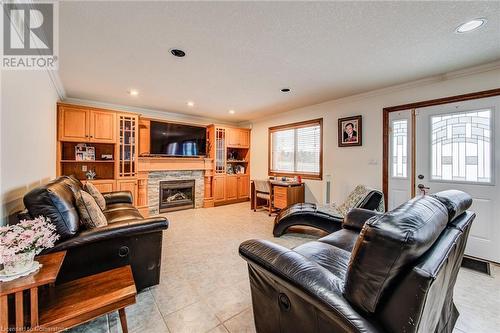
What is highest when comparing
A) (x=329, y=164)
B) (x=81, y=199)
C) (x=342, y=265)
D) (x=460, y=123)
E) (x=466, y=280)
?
(x=460, y=123)

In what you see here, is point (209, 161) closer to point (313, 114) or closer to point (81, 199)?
point (313, 114)

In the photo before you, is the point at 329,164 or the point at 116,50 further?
the point at 329,164

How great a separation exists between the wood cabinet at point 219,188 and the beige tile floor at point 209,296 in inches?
93.1

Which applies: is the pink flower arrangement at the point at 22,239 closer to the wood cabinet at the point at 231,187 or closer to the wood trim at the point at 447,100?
the wood trim at the point at 447,100

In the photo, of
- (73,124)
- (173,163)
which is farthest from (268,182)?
(73,124)

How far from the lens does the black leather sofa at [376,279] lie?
2.72 feet

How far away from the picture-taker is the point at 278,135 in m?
5.74

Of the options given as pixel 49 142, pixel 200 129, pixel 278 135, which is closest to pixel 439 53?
pixel 278 135

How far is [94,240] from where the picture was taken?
1.71 meters

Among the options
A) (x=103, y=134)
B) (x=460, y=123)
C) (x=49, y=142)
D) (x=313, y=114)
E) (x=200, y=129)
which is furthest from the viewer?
(x=200, y=129)

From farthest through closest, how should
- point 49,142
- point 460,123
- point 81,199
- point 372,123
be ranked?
point 372,123 → point 49,142 → point 460,123 → point 81,199

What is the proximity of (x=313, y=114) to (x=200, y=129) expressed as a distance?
2877 mm

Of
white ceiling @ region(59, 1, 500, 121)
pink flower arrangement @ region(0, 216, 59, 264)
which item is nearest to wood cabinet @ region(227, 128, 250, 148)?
white ceiling @ region(59, 1, 500, 121)

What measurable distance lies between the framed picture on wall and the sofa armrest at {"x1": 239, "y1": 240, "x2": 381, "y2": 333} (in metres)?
3.34
